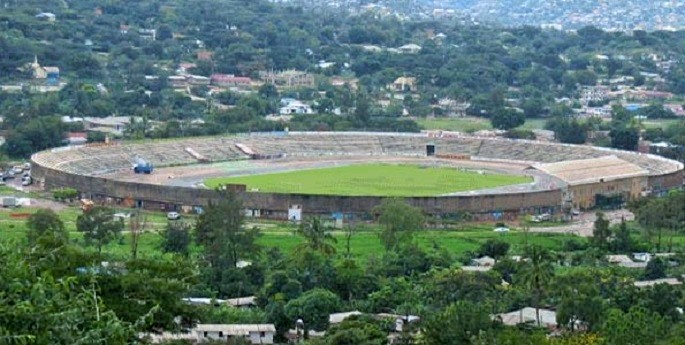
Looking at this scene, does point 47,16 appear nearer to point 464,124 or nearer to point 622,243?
point 464,124

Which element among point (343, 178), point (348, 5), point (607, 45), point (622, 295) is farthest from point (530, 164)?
point (348, 5)

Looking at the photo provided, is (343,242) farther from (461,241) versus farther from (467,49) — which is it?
(467,49)

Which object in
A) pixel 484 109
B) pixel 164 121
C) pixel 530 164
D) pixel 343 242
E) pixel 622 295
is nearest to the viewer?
pixel 622 295

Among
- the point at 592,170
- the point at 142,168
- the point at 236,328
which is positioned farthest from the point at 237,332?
the point at 592,170

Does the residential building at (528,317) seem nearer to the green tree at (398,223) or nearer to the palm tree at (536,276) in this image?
the palm tree at (536,276)

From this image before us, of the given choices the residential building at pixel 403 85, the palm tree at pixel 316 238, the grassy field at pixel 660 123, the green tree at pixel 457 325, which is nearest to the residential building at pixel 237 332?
the green tree at pixel 457 325

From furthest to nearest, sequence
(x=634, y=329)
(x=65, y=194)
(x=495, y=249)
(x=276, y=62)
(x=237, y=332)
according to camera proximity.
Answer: (x=276, y=62) < (x=65, y=194) < (x=495, y=249) < (x=237, y=332) < (x=634, y=329)

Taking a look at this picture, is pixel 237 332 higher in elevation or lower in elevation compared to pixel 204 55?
higher
